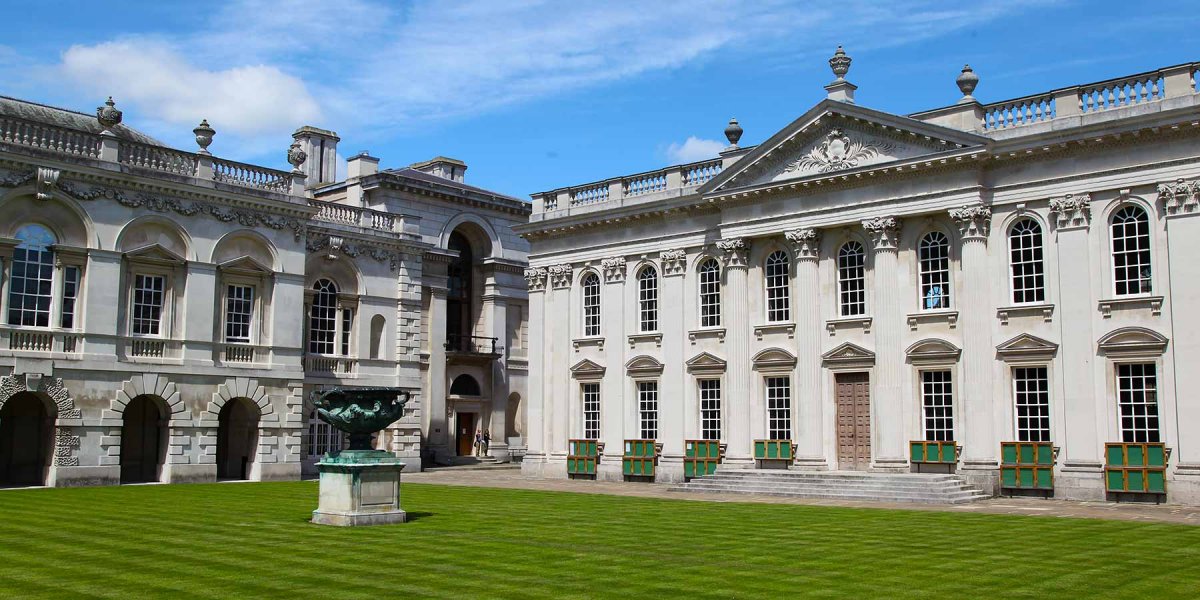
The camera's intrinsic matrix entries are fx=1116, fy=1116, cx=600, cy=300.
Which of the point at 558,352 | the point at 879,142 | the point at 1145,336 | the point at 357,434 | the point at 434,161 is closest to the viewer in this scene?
the point at 357,434

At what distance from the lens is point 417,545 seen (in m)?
16.0

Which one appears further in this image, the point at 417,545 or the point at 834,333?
the point at 834,333

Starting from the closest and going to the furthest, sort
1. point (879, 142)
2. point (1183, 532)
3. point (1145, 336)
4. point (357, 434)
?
1. point (1183, 532)
2. point (357, 434)
3. point (1145, 336)
4. point (879, 142)

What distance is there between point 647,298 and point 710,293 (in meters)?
2.65

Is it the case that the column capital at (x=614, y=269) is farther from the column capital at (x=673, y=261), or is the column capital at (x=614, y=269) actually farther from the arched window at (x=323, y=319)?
the arched window at (x=323, y=319)

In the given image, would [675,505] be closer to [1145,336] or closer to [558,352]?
[1145,336]

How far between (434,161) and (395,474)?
116ft

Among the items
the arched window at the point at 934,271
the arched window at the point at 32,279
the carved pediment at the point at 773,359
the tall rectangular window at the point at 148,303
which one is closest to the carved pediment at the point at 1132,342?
the arched window at the point at 934,271

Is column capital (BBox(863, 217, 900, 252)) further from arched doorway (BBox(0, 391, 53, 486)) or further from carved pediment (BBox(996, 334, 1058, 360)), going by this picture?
arched doorway (BBox(0, 391, 53, 486))

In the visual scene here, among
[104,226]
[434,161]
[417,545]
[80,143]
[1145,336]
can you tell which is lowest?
[417,545]

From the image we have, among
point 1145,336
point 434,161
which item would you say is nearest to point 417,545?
point 1145,336

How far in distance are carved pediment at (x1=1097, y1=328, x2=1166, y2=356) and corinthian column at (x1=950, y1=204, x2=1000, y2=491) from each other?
2935mm

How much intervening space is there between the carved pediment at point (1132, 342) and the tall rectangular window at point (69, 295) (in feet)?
93.4

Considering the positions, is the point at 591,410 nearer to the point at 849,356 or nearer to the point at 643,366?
the point at 643,366
